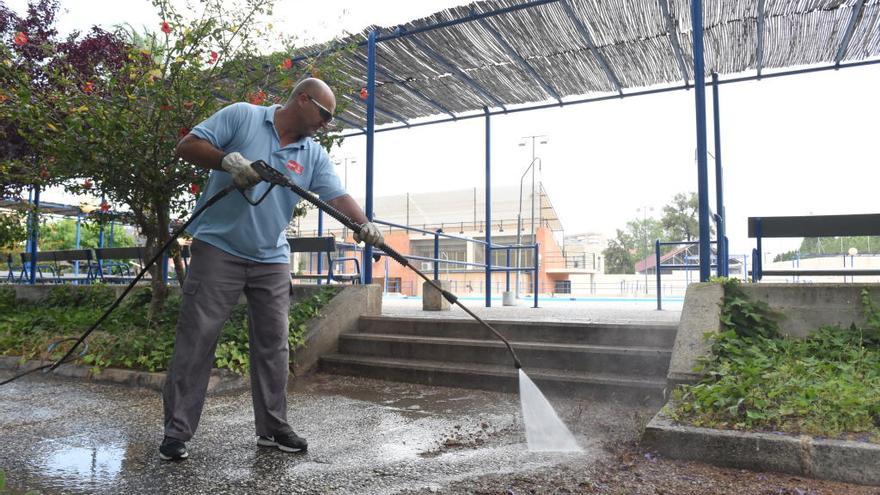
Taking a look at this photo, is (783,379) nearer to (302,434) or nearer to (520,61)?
(302,434)

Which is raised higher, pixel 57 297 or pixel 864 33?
pixel 864 33

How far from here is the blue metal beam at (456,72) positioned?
6.57 metres

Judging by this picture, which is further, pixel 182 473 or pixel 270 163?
pixel 270 163

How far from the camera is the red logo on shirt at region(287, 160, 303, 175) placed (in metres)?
2.83

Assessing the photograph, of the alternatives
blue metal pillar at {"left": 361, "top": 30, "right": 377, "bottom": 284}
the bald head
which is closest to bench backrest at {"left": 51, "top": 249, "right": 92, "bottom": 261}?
blue metal pillar at {"left": 361, "top": 30, "right": 377, "bottom": 284}

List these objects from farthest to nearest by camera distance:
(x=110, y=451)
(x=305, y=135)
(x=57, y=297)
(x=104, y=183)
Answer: (x=57, y=297) < (x=104, y=183) < (x=305, y=135) < (x=110, y=451)

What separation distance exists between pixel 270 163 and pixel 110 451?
1.54 m

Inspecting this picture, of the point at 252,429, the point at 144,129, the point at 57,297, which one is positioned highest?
the point at 144,129

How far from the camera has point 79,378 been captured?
4.57 meters

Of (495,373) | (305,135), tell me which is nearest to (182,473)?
(305,135)

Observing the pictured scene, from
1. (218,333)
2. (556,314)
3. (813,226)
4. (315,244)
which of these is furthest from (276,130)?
(556,314)

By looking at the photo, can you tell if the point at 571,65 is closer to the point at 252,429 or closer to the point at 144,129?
the point at 144,129

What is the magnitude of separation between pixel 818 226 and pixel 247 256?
165 inches

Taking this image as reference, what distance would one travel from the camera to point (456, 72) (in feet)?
23.6
